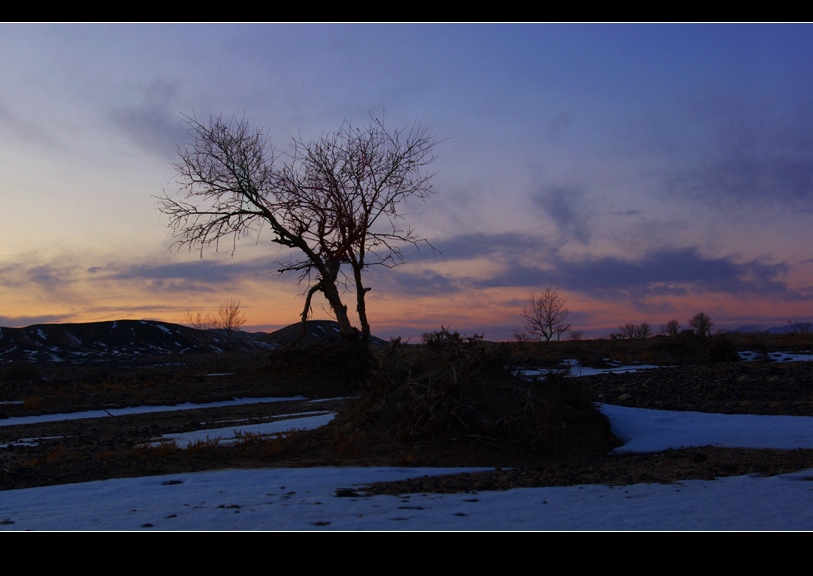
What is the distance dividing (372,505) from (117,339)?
68471 mm

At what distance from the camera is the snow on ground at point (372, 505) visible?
4.28 meters

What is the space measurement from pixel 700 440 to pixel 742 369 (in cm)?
641

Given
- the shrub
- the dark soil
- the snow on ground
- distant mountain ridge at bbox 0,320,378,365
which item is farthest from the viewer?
distant mountain ridge at bbox 0,320,378,365

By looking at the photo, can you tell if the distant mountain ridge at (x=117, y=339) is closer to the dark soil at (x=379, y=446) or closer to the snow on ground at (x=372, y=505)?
the dark soil at (x=379, y=446)

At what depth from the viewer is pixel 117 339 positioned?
67188 millimetres

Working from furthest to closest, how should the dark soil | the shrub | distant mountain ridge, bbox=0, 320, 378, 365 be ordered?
distant mountain ridge, bbox=0, 320, 378, 365, the shrub, the dark soil

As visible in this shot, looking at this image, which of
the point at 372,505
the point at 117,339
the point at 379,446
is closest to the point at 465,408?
the point at 379,446

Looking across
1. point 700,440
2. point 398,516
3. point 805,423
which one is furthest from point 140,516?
point 805,423

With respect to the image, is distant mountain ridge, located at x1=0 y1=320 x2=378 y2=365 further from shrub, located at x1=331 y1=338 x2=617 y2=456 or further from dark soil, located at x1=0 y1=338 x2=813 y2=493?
shrub, located at x1=331 y1=338 x2=617 y2=456

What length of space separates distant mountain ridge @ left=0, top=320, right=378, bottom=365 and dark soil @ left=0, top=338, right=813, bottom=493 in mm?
41598

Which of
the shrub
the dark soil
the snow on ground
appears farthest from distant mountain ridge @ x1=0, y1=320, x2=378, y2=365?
the snow on ground

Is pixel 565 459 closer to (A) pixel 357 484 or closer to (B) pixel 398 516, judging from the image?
(A) pixel 357 484

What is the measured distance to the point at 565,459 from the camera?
741cm

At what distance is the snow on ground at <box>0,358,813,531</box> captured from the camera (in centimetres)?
428
